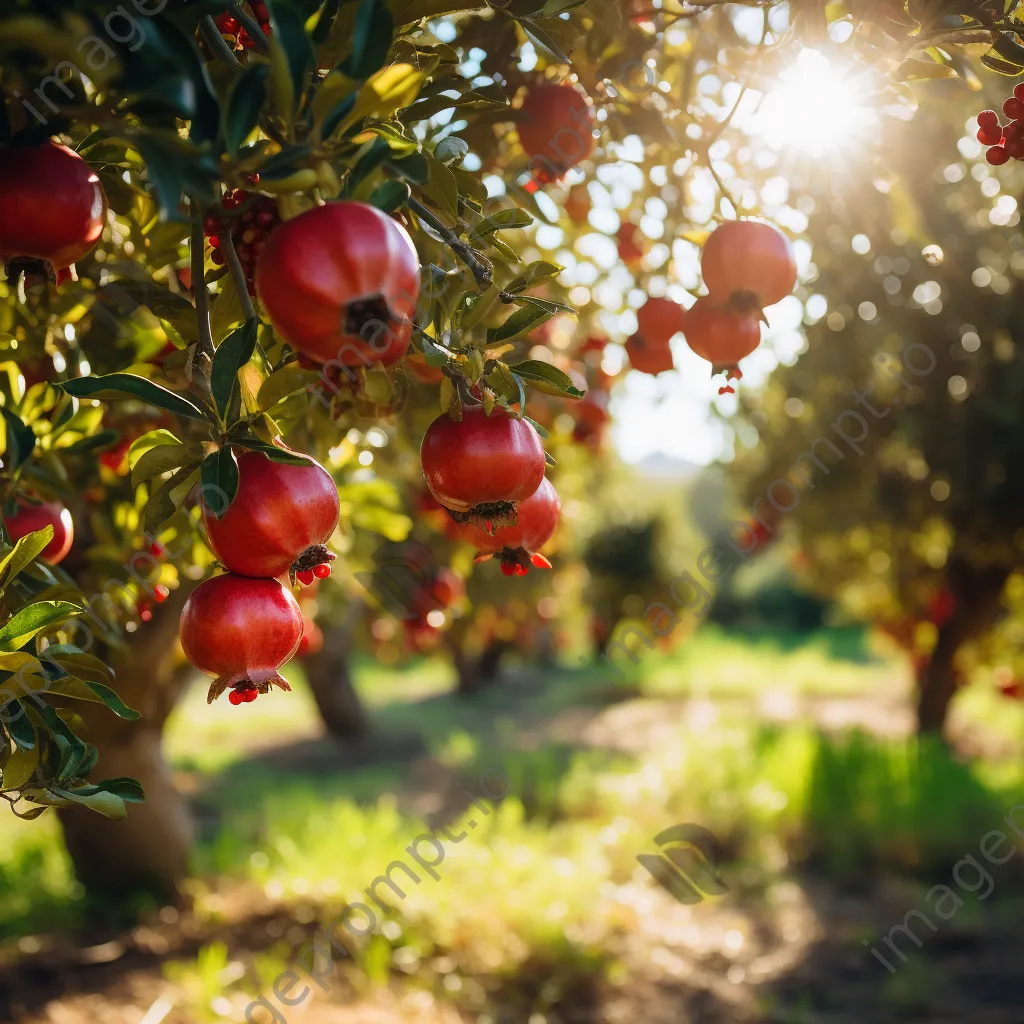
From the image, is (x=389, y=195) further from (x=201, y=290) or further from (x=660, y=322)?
(x=660, y=322)

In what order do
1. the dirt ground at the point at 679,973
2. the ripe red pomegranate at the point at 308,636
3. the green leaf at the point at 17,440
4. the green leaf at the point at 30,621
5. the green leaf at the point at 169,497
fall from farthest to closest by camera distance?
the ripe red pomegranate at the point at 308,636, the dirt ground at the point at 679,973, the green leaf at the point at 17,440, the green leaf at the point at 30,621, the green leaf at the point at 169,497

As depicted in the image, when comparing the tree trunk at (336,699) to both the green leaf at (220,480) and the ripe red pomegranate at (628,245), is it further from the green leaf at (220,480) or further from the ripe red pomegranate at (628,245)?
the green leaf at (220,480)

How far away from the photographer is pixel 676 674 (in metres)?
13.0

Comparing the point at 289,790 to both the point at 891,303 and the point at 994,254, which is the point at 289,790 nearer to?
the point at 891,303

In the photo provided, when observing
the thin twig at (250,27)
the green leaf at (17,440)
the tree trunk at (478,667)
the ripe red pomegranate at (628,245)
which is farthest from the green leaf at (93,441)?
the tree trunk at (478,667)

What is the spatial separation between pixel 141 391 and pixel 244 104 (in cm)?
31

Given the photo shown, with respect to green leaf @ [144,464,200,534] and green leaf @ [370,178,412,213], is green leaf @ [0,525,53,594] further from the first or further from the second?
green leaf @ [370,178,412,213]

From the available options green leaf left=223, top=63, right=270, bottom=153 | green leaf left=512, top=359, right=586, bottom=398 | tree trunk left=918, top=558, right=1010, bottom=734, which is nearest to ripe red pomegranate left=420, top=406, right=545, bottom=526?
green leaf left=512, top=359, right=586, bottom=398

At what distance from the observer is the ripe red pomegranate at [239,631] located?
937 mm

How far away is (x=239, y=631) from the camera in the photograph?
0.94 meters

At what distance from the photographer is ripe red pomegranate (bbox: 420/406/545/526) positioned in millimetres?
965

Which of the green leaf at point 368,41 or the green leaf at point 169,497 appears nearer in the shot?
the green leaf at point 368,41

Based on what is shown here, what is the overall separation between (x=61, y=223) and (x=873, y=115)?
1562 millimetres

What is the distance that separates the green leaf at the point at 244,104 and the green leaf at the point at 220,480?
0.29 meters
